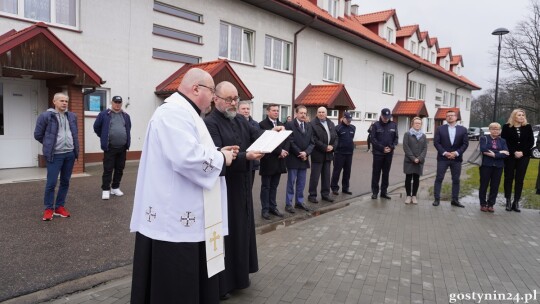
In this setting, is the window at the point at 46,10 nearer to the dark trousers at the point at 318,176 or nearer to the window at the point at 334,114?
the dark trousers at the point at 318,176

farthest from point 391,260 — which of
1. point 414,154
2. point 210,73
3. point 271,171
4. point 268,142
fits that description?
point 210,73

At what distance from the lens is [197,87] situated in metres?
2.97

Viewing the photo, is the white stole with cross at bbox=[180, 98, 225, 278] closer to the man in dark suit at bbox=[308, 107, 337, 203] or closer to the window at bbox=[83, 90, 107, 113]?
the man in dark suit at bbox=[308, 107, 337, 203]

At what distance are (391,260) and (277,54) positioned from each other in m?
14.6

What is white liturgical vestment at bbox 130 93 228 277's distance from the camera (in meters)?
2.73

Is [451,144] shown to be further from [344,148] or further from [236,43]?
[236,43]

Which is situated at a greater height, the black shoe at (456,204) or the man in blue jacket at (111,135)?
the man in blue jacket at (111,135)

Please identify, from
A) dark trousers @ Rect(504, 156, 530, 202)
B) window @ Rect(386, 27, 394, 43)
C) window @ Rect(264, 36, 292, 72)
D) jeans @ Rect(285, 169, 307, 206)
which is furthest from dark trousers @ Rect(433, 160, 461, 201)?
window @ Rect(386, 27, 394, 43)

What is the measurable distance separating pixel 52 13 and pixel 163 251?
10138mm

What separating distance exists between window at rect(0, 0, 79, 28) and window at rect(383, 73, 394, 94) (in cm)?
2139

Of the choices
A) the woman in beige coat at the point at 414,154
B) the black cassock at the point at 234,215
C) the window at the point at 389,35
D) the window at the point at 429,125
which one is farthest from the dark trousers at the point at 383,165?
the window at the point at 429,125

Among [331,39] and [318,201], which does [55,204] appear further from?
[331,39]

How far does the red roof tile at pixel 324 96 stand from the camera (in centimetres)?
1842

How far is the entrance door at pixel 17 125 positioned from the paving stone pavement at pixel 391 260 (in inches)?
306
